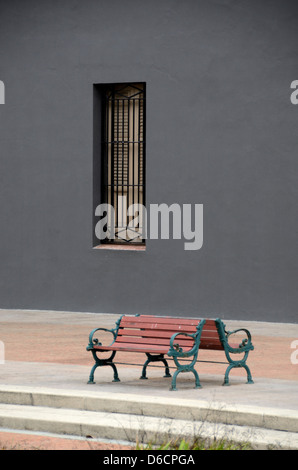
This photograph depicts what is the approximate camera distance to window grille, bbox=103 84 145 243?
16.7 metres

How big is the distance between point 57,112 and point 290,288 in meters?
5.60

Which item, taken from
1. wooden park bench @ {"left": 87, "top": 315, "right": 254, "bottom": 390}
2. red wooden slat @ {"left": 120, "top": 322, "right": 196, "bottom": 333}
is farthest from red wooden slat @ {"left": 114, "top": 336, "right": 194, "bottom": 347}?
red wooden slat @ {"left": 120, "top": 322, "right": 196, "bottom": 333}

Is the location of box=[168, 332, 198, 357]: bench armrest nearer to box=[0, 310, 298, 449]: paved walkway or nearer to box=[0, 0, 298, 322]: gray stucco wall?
box=[0, 310, 298, 449]: paved walkway

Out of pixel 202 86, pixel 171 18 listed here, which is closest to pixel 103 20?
pixel 171 18

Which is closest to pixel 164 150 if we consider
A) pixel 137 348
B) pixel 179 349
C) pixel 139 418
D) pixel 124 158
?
pixel 124 158

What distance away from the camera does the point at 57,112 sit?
659 inches

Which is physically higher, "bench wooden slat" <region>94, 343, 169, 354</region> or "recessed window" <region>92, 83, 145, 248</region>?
"recessed window" <region>92, 83, 145, 248</region>

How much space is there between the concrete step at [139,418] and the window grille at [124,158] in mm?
8400

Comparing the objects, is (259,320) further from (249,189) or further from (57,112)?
(57,112)

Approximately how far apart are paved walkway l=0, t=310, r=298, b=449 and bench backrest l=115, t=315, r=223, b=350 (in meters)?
0.44

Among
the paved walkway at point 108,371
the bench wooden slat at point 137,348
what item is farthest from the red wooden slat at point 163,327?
the paved walkway at point 108,371

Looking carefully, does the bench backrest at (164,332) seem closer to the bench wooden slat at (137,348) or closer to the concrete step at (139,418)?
the bench wooden slat at (137,348)

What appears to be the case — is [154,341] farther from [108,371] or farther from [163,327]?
[108,371]

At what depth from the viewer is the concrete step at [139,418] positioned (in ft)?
23.7
